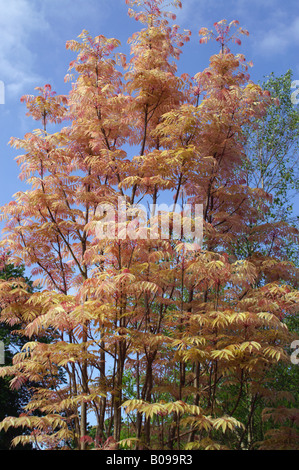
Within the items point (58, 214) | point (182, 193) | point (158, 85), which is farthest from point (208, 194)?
point (58, 214)

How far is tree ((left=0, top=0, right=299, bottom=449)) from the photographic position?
16.0 ft

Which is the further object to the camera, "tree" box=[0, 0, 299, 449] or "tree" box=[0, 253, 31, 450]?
"tree" box=[0, 253, 31, 450]

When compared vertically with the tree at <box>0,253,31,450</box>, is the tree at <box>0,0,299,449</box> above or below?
above

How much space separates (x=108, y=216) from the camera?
5.57 metres

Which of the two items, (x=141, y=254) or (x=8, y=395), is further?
(x=8, y=395)

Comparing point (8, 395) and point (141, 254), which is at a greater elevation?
point (141, 254)

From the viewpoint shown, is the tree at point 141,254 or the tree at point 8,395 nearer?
the tree at point 141,254

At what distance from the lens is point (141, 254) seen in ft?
17.3

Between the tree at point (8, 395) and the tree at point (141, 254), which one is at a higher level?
the tree at point (141, 254)

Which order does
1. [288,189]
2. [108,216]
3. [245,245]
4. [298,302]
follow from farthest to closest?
[288,189]
[245,245]
[108,216]
[298,302]

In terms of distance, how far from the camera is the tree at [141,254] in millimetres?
4867

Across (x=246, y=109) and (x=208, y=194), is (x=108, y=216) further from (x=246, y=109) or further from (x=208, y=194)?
(x=246, y=109)
